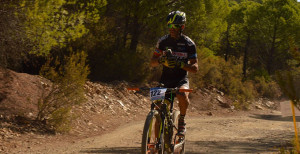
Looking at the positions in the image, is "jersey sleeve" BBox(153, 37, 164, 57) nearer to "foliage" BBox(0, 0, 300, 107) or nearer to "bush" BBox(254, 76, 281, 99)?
"foliage" BBox(0, 0, 300, 107)

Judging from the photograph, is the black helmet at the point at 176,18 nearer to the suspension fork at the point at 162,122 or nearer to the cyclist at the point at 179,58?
the cyclist at the point at 179,58

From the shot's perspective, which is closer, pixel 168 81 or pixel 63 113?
pixel 168 81

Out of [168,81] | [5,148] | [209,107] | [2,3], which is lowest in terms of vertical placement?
[209,107]

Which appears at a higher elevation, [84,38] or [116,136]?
[84,38]

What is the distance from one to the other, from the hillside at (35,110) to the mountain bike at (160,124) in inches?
171

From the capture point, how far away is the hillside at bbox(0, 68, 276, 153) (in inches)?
385

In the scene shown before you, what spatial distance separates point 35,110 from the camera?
11586 mm

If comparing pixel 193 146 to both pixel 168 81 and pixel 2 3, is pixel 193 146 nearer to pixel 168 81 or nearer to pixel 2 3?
pixel 168 81

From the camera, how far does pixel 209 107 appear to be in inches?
883

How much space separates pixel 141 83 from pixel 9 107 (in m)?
10.7

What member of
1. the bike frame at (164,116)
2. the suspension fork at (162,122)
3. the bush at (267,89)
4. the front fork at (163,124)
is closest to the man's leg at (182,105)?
the bike frame at (164,116)

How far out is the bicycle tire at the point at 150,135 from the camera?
521 centimetres

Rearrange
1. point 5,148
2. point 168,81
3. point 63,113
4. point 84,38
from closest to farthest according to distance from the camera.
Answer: point 168,81
point 5,148
point 63,113
point 84,38

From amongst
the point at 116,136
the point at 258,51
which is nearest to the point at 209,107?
the point at 116,136
